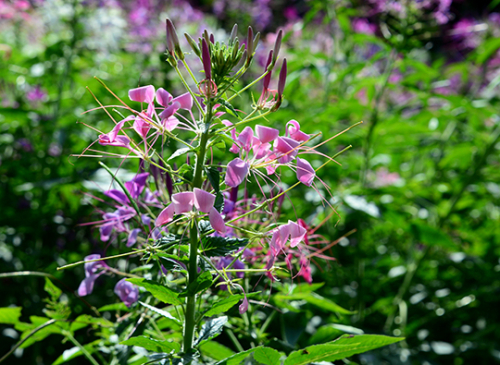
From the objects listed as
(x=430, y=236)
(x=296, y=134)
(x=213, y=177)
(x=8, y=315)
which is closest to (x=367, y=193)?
(x=430, y=236)

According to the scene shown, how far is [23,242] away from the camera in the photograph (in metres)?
1.92

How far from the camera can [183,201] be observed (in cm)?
55

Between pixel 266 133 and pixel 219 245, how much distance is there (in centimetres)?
19

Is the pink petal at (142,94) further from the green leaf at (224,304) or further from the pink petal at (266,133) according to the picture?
the green leaf at (224,304)

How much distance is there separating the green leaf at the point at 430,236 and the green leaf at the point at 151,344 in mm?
957

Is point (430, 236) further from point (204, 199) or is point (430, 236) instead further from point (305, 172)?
point (204, 199)

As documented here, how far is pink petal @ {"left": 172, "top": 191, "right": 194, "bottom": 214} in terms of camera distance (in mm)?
→ 547

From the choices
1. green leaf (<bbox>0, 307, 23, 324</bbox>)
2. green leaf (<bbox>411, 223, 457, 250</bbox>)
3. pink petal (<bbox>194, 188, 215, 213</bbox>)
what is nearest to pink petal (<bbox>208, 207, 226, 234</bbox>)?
pink petal (<bbox>194, 188, 215, 213</bbox>)

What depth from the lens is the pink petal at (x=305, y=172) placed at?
620mm

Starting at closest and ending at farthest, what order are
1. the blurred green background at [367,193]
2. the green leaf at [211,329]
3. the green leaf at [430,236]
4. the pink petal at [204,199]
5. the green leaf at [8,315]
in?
1. the pink petal at [204,199]
2. the green leaf at [211,329]
3. the green leaf at [8,315]
4. the green leaf at [430,236]
5. the blurred green background at [367,193]

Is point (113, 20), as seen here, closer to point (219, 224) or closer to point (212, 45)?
point (212, 45)

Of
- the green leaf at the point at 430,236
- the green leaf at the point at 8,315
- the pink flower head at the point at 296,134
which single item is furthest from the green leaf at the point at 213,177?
the green leaf at the point at 430,236

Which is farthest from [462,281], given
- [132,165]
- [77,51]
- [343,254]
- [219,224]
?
[77,51]

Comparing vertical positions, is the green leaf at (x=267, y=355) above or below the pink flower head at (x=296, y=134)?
below
